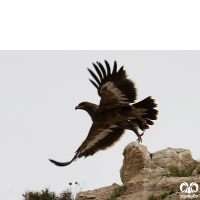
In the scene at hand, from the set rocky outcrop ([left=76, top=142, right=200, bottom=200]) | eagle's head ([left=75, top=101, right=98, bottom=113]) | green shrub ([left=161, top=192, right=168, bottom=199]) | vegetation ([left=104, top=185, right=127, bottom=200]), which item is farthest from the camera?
eagle's head ([left=75, top=101, right=98, bottom=113])

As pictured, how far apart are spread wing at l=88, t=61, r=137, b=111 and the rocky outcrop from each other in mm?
1405

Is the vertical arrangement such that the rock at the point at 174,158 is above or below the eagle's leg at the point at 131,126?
below

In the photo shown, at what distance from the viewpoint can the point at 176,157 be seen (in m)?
11.4

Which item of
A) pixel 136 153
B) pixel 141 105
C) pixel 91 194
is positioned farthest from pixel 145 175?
pixel 141 105

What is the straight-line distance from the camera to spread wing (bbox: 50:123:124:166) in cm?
1361

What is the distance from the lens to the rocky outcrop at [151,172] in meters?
10.3

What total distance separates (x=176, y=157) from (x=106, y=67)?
10.4 ft

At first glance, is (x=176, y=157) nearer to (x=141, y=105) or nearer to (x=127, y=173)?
(x=127, y=173)

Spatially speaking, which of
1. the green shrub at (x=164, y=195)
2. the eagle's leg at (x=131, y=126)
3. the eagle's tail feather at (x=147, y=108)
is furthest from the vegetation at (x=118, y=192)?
the eagle's tail feather at (x=147, y=108)

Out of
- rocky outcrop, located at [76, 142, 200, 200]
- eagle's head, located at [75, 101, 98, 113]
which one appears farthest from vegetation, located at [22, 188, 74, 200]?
eagle's head, located at [75, 101, 98, 113]

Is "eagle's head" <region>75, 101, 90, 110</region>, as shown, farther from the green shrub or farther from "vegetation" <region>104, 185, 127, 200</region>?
the green shrub

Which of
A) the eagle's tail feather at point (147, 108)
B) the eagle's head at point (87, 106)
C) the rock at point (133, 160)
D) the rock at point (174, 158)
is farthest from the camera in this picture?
the eagle's tail feather at point (147, 108)

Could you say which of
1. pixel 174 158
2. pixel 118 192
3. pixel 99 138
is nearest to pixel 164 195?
pixel 118 192

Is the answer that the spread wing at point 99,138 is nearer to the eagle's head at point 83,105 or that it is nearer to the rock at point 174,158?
the eagle's head at point 83,105
